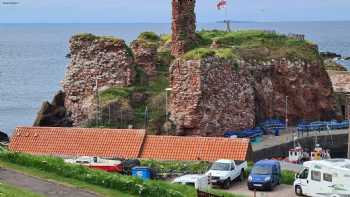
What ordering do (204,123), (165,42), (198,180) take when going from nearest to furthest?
(198,180) < (204,123) < (165,42)

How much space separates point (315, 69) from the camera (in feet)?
191

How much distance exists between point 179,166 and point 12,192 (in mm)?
13064

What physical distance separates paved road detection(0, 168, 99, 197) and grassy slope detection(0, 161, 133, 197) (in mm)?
384

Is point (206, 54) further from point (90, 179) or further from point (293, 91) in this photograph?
point (90, 179)

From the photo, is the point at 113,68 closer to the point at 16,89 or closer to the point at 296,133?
the point at 296,133

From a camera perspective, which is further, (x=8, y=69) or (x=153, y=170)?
(x=8, y=69)

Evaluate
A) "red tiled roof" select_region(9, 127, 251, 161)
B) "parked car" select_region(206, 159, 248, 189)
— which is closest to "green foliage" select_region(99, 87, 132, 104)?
"red tiled roof" select_region(9, 127, 251, 161)

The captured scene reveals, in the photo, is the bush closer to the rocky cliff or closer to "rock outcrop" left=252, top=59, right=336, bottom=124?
the rocky cliff

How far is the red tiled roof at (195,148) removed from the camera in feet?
124

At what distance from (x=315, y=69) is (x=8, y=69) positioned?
104107 mm

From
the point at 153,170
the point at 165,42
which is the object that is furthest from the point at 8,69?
the point at 153,170

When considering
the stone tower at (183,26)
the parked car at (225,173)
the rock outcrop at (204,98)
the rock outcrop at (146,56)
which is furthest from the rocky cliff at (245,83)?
the parked car at (225,173)

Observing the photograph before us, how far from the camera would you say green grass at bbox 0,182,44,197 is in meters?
22.6

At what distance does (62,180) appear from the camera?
1085 inches
